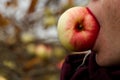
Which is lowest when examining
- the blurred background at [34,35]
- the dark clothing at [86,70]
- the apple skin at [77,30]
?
the dark clothing at [86,70]

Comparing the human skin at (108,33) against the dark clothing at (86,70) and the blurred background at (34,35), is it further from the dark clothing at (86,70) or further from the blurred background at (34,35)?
the blurred background at (34,35)

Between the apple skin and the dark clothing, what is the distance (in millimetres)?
42

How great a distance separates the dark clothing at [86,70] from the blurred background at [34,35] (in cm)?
137

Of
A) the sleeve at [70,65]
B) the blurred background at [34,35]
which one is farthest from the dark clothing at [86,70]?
the blurred background at [34,35]

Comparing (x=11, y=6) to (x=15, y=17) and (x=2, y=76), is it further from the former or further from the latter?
(x=2, y=76)

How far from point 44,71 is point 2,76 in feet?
2.80

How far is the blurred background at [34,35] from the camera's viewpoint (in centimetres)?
247

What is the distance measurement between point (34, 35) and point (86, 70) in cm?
195

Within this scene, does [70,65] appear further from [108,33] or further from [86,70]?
[108,33]

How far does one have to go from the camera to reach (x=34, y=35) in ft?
9.12

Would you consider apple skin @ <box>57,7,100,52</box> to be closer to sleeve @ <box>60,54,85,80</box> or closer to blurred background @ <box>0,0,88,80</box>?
sleeve @ <box>60,54,85,80</box>

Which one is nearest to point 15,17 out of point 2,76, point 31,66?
point 31,66

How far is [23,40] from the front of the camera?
2.69m

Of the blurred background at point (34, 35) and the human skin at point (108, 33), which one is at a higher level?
the blurred background at point (34, 35)
